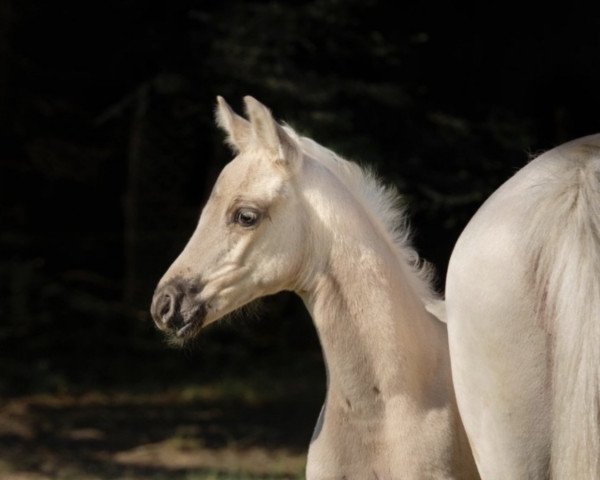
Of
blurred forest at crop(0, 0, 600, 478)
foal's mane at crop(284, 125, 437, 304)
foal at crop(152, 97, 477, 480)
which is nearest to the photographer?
foal at crop(152, 97, 477, 480)

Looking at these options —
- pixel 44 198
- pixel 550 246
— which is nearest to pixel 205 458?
pixel 44 198

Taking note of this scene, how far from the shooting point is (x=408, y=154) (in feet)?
26.9

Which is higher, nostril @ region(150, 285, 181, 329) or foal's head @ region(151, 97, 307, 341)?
foal's head @ region(151, 97, 307, 341)

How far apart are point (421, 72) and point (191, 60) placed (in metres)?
1.97

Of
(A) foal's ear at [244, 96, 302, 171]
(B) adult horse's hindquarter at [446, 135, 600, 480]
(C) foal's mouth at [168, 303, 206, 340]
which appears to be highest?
(A) foal's ear at [244, 96, 302, 171]

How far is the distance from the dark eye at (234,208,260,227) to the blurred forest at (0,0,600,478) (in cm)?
380

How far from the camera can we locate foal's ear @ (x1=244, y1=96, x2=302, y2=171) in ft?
13.2

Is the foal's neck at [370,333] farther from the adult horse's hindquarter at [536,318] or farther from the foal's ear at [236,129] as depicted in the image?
the adult horse's hindquarter at [536,318]

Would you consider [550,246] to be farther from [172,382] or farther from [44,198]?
[44,198]

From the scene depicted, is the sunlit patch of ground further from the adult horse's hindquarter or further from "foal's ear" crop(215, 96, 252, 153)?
the adult horse's hindquarter

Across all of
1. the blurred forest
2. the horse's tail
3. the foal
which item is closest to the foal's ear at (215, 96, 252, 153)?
the foal

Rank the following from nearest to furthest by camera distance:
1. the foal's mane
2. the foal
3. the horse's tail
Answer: the horse's tail → the foal → the foal's mane

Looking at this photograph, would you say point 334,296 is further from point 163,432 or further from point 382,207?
point 163,432

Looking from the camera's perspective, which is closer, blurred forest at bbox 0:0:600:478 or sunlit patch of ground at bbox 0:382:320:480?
blurred forest at bbox 0:0:600:478
